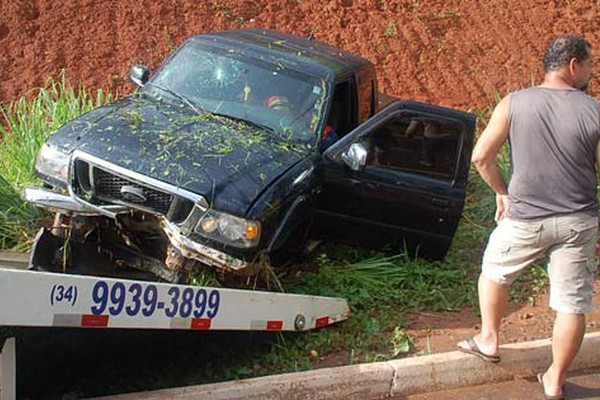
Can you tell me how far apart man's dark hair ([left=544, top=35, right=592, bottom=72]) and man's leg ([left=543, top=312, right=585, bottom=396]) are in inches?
56.2

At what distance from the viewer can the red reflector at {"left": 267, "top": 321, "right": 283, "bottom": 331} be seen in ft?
18.0

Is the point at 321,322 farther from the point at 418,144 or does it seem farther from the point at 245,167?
the point at 418,144

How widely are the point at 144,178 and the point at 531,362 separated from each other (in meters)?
2.72

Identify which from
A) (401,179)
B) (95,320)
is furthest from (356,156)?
(95,320)

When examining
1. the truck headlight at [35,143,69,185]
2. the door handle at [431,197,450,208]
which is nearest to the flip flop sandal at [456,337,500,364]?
the door handle at [431,197,450,208]

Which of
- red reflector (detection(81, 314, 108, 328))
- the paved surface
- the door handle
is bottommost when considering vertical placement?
the paved surface

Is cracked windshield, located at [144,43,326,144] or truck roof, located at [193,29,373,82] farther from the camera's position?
truck roof, located at [193,29,373,82]

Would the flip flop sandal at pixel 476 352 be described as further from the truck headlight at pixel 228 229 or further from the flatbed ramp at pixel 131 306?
the truck headlight at pixel 228 229

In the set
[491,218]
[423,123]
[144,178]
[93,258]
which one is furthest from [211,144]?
[491,218]

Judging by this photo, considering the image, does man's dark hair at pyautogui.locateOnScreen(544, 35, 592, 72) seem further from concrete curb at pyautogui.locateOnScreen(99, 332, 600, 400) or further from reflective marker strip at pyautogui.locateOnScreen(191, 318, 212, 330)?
reflective marker strip at pyautogui.locateOnScreen(191, 318, 212, 330)

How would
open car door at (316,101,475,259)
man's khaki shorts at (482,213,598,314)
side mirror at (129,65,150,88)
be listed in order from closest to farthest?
man's khaki shorts at (482,213,598,314) < open car door at (316,101,475,259) < side mirror at (129,65,150,88)

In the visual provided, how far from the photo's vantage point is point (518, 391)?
5.46 m

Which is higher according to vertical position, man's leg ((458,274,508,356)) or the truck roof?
the truck roof

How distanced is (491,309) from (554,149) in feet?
3.47
